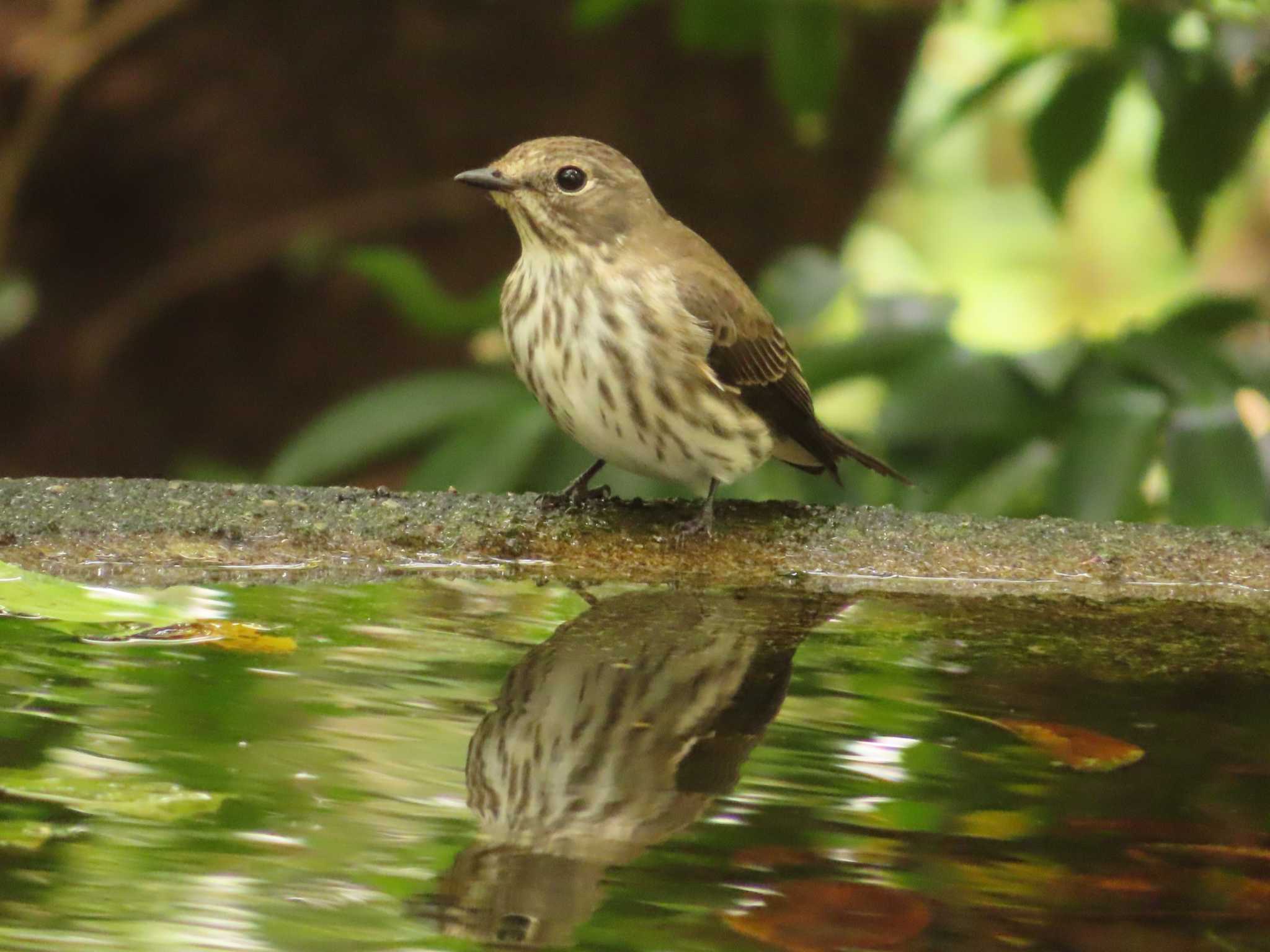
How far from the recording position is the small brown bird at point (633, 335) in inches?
130

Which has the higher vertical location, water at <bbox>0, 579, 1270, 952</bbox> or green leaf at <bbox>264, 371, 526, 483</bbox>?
green leaf at <bbox>264, 371, 526, 483</bbox>

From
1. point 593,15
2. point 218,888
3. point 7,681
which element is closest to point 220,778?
point 218,888

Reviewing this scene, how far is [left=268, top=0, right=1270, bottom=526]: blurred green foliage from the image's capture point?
347cm

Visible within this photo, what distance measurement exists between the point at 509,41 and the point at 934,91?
2110mm

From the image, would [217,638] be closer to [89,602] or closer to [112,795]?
[89,602]

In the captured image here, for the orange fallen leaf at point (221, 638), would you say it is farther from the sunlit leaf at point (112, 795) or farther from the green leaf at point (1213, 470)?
the green leaf at point (1213, 470)

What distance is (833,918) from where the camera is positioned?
1476mm

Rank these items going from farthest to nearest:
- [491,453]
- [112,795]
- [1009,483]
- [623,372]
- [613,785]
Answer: [1009,483] < [491,453] < [623,372] < [613,785] < [112,795]

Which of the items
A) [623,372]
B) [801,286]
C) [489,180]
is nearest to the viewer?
[623,372]

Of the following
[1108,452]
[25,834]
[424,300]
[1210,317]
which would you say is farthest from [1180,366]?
[25,834]

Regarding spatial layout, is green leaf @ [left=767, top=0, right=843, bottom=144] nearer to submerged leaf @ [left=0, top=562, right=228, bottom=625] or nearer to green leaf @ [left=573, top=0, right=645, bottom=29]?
green leaf @ [left=573, top=0, right=645, bottom=29]

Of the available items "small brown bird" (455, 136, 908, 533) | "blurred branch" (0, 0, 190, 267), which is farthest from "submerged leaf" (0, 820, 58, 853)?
"blurred branch" (0, 0, 190, 267)

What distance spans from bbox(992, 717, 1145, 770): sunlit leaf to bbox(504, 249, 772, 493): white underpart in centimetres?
127

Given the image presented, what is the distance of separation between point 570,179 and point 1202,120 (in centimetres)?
125
